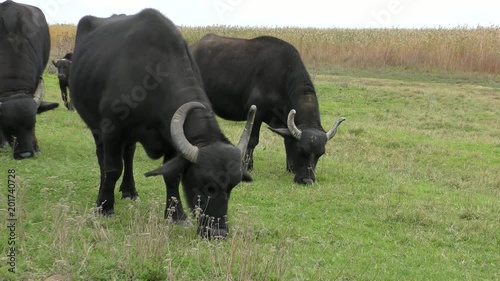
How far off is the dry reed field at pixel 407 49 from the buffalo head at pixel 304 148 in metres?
16.4

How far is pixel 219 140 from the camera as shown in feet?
19.0

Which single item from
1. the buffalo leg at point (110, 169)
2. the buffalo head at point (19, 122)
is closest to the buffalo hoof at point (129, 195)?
the buffalo leg at point (110, 169)

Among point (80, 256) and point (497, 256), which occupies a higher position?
point (80, 256)

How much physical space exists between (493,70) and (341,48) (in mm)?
6967

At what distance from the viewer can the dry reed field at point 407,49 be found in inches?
1017

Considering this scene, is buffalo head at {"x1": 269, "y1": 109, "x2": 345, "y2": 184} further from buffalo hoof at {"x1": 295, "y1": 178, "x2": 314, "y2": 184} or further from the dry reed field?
the dry reed field

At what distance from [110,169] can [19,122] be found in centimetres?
308

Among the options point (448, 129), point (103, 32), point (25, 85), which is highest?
point (103, 32)

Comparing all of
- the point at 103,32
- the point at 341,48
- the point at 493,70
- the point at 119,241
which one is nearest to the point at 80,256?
the point at 119,241

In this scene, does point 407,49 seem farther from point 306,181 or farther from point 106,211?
point 106,211

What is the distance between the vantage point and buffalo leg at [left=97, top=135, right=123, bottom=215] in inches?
259

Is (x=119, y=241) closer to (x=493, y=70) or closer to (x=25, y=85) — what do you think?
(x=25, y=85)

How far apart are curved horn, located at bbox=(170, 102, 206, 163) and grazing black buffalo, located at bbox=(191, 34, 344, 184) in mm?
3785
